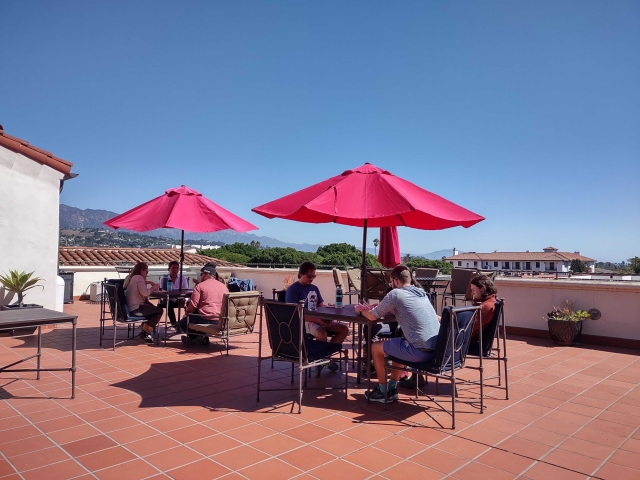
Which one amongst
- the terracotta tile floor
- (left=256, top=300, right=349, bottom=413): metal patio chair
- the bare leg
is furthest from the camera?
the bare leg

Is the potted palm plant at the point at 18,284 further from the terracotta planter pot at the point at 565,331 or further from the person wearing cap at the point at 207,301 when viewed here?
the terracotta planter pot at the point at 565,331

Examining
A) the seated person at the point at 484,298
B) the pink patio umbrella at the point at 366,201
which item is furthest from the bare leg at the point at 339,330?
the seated person at the point at 484,298

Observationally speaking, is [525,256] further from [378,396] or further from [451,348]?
[451,348]

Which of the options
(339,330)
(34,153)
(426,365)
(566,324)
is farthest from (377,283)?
(34,153)

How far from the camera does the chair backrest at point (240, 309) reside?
5578mm

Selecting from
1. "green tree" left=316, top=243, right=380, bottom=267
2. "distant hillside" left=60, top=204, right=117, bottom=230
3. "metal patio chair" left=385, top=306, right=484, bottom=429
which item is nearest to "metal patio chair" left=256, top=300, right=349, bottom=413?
"metal patio chair" left=385, top=306, right=484, bottom=429

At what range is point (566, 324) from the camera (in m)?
6.52

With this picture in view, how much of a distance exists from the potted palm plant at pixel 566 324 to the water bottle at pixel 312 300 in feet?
13.1

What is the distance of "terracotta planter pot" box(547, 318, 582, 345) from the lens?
256 inches

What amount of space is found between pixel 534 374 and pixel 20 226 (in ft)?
25.1

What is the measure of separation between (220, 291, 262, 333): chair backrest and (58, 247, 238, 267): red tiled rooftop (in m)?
10.1

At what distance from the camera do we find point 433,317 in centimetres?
364

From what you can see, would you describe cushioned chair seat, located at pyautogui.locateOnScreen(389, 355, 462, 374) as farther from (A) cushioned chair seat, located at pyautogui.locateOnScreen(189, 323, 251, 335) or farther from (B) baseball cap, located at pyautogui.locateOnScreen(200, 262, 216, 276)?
(B) baseball cap, located at pyautogui.locateOnScreen(200, 262, 216, 276)

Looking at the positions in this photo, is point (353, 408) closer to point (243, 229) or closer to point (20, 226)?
point (243, 229)
